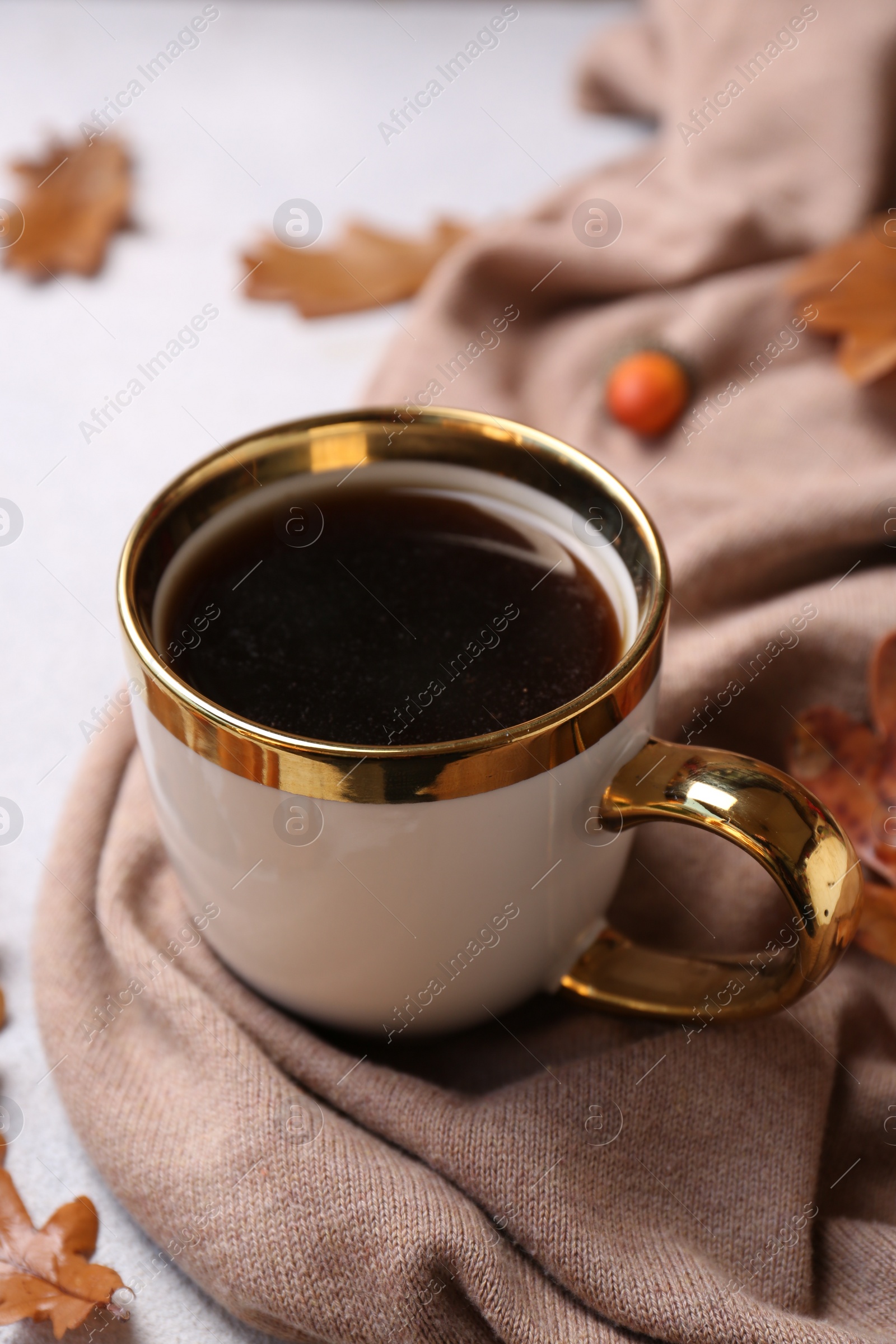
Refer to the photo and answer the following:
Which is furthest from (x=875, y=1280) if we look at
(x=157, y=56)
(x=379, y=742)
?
(x=157, y=56)

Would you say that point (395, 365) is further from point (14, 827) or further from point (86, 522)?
point (14, 827)

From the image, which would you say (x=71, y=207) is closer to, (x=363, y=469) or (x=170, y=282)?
(x=170, y=282)

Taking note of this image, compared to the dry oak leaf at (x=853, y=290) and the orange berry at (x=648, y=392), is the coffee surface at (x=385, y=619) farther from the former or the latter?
the dry oak leaf at (x=853, y=290)

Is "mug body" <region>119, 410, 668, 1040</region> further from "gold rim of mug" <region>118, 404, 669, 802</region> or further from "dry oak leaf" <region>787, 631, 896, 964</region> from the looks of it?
"dry oak leaf" <region>787, 631, 896, 964</region>

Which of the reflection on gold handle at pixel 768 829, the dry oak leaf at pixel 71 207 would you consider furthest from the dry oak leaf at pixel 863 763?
the dry oak leaf at pixel 71 207

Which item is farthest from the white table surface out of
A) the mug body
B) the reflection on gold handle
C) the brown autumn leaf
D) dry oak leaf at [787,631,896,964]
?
dry oak leaf at [787,631,896,964]

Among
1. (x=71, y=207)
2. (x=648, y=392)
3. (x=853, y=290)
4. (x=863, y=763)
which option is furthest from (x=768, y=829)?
(x=71, y=207)
